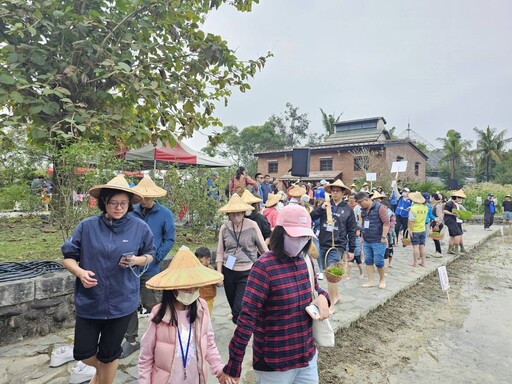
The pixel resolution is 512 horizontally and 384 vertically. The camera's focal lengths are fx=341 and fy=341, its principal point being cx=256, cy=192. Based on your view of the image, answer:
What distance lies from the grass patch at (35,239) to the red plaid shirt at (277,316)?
4.10 m

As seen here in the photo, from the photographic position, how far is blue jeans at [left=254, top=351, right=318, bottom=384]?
214 cm

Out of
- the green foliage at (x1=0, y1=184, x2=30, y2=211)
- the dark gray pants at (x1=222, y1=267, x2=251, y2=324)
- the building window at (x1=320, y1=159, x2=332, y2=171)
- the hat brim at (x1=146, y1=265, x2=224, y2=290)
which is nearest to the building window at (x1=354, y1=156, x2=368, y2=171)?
the building window at (x1=320, y1=159, x2=332, y2=171)

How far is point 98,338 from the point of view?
2.63m

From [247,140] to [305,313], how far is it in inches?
1594

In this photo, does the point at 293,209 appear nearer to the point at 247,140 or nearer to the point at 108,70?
the point at 108,70

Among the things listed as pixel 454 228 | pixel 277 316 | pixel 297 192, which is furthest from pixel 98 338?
pixel 454 228

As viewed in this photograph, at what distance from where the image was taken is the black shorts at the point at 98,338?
8.26 ft

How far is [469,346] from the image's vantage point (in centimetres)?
457

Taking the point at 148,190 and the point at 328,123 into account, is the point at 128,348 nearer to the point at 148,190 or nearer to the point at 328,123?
the point at 148,190

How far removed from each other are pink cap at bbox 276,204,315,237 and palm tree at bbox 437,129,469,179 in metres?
44.5

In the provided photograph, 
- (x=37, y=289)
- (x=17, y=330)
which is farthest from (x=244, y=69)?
(x=17, y=330)

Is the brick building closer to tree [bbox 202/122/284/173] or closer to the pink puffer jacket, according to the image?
tree [bbox 202/122/284/173]

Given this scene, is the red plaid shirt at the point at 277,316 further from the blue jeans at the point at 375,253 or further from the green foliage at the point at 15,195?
the blue jeans at the point at 375,253

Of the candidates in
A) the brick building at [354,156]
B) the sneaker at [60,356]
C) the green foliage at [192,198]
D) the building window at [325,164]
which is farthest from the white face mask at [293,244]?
the building window at [325,164]
